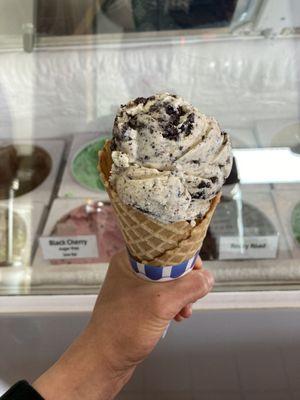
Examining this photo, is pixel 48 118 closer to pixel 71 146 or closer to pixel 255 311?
pixel 71 146

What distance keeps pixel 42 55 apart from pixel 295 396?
1.81m

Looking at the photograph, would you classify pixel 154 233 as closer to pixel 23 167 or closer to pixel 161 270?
pixel 161 270

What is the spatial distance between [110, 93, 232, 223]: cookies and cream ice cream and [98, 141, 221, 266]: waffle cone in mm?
35

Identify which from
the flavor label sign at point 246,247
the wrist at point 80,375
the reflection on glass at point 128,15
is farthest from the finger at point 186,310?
the reflection on glass at point 128,15

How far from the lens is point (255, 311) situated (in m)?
1.36

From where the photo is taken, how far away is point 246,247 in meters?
1.70

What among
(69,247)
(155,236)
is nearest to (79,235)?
(69,247)

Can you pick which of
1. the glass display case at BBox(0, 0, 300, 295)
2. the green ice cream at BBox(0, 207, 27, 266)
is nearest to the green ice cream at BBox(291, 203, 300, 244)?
the glass display case at BBox(0, 0, 300, 295)

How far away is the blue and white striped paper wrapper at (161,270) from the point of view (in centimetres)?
101

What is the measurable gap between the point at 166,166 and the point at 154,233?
0.48 feet

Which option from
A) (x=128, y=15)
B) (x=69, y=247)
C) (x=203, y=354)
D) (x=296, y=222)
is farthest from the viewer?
(x=128, y=15)

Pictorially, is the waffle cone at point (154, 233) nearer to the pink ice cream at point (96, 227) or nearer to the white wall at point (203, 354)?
the white wall at point (203, 354)

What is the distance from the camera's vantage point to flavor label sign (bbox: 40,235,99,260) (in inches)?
66.6

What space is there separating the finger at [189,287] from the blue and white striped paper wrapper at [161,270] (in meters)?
0.02
